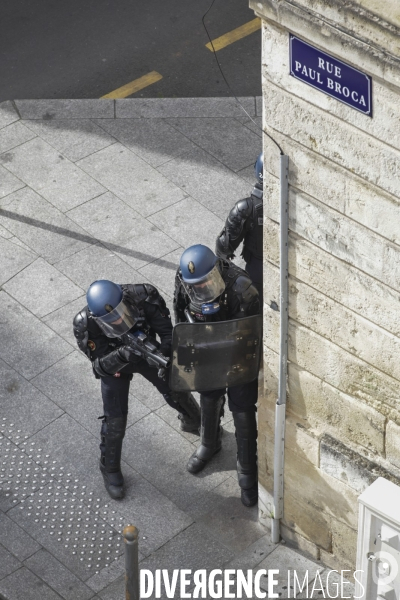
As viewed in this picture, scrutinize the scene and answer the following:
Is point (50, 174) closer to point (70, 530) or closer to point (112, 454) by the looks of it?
point (112, 454)

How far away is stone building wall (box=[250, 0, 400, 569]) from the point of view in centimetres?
565

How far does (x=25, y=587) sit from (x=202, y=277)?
2.56 meters

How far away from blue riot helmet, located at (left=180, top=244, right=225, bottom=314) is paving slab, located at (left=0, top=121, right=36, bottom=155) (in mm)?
4817

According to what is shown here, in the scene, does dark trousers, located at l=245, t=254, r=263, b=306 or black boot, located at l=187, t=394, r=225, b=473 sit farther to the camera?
dark trousers, located at l=245, t=254, r=263, b=306

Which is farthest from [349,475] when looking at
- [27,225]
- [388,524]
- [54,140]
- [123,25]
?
[123,25]

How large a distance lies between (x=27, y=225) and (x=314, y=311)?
196 inches

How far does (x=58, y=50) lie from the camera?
13859 mm

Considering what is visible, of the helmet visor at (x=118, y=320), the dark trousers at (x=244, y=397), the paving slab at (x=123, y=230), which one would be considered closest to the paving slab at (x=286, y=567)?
the dark trousers at (x=244, y=397)

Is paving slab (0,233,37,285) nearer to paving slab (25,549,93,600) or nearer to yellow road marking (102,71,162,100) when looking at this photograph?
yellow road marking (102,71,162,100)

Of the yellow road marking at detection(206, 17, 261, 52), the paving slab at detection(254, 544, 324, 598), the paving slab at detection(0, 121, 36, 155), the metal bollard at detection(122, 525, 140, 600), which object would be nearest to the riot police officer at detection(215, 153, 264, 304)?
the paving slab at detection(254, 544, 324, 598)

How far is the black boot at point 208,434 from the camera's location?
28.2 ft

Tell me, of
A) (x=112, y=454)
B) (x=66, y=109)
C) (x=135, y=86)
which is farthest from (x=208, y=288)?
(x=135, y=86)

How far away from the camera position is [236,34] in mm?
14016

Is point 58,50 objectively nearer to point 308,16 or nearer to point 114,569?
point 114,569
